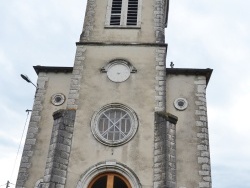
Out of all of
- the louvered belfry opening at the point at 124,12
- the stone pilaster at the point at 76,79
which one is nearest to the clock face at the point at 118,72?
the stone pilaster at the point at 76,79

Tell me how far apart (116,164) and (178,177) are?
2.46 metres

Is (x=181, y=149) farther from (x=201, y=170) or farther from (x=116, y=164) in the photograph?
(x=116, y=164)

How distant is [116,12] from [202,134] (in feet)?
22.0

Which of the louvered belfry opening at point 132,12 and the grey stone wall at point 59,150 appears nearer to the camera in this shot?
the grey stone wall at point 59,150

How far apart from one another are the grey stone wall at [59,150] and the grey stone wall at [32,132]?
6.32 feet

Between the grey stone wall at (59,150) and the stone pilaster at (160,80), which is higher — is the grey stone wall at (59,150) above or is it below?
below

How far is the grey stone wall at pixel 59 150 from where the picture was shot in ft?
39.0

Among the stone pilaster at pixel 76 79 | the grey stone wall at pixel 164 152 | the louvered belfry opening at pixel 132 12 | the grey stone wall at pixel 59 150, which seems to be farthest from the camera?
the louvered belfry opening at pixel 132 12

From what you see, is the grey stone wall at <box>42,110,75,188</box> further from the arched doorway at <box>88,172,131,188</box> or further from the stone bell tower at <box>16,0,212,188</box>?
the arched doorway at <box>88,172,131,188</box>

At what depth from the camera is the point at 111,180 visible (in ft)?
40.3

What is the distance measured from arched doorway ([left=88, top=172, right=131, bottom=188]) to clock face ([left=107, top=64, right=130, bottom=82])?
3.77 metres

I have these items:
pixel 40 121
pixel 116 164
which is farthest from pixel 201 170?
pixel 40 121

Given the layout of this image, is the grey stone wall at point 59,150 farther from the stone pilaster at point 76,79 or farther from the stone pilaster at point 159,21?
the stone pilaster at point 159,21

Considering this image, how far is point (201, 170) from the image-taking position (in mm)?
13156
